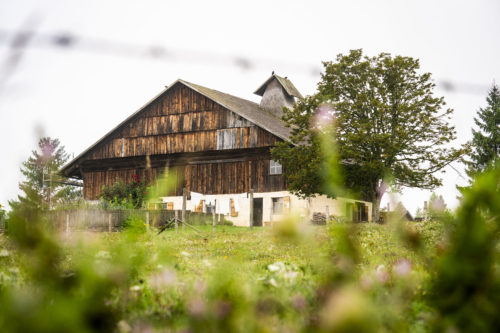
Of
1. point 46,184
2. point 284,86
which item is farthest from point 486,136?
point 46,184

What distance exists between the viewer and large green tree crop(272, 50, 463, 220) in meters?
25.4

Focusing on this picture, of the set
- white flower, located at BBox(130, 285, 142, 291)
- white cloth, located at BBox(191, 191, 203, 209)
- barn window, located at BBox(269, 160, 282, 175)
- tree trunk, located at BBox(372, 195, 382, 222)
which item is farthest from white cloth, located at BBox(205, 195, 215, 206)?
white flower, located at BBox(130, 285, 142, 291)

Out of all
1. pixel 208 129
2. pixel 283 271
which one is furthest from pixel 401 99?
pixel 283 271

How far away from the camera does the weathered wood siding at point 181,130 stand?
30.7 meters

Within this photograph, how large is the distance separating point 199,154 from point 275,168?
5.32m

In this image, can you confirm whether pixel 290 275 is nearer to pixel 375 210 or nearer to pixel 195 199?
pixel 375 210

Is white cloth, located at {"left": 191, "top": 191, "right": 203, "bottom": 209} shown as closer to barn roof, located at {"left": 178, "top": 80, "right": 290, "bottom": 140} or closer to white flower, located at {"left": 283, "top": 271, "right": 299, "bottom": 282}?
barn roof, located at {"left": 178, "top": 80, "right": 290, "bottom": 140}

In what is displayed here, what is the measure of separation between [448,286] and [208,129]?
30891 millimetres

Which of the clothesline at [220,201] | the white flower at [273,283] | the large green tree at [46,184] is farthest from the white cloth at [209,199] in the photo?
the white flower at [273,283]

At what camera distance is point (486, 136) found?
1709 inches

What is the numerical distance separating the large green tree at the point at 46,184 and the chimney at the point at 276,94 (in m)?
16.5

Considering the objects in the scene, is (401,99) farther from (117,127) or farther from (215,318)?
(215,318)

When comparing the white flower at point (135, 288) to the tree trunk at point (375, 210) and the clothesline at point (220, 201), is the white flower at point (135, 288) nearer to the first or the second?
the tree trunk at point (375, 210)

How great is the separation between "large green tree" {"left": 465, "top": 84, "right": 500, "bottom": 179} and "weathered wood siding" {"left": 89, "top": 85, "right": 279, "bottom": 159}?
21.8 metres
